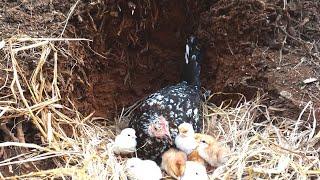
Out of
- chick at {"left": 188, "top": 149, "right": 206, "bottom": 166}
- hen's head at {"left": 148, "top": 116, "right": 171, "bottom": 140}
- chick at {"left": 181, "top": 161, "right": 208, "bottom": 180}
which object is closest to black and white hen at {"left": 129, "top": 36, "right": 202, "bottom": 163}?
hen's head at {"left": 148, "top": 116, "right": 171, "bottom": 140}

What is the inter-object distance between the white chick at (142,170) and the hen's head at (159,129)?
195 millimetres

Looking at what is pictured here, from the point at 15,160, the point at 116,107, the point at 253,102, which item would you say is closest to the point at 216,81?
the point at 253,102

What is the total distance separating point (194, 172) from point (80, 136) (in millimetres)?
585

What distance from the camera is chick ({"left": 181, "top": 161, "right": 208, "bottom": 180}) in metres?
2.41

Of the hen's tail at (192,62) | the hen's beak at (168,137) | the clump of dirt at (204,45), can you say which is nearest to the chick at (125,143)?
the hen's beak at (168,137)

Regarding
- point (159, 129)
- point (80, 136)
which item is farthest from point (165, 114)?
point (80, 136)

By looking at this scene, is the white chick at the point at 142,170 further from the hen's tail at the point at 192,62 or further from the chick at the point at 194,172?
the hen's tail at the point at 192,62

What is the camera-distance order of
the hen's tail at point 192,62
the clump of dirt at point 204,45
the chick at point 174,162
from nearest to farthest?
the chick at point 174,162 → the clump of dirt at point 204,45 → the hen's tail at point 192,62

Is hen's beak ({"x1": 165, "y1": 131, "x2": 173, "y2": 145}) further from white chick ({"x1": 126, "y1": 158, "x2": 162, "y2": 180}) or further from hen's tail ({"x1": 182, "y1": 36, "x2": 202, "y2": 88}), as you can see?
hen's tail ({"x1": 182, "y1": 36, "x2": 202, "y2": 88})

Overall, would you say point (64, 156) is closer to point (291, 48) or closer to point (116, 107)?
point (116, 107)

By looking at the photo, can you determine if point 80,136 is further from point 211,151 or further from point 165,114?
point 211,151

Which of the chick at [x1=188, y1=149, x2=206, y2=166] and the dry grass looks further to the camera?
the chick at [x1=188, y1=149, x2=206, y2=166]

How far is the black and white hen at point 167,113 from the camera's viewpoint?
106 inches

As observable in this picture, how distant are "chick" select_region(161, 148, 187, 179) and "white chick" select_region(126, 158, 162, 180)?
51 millimetres
